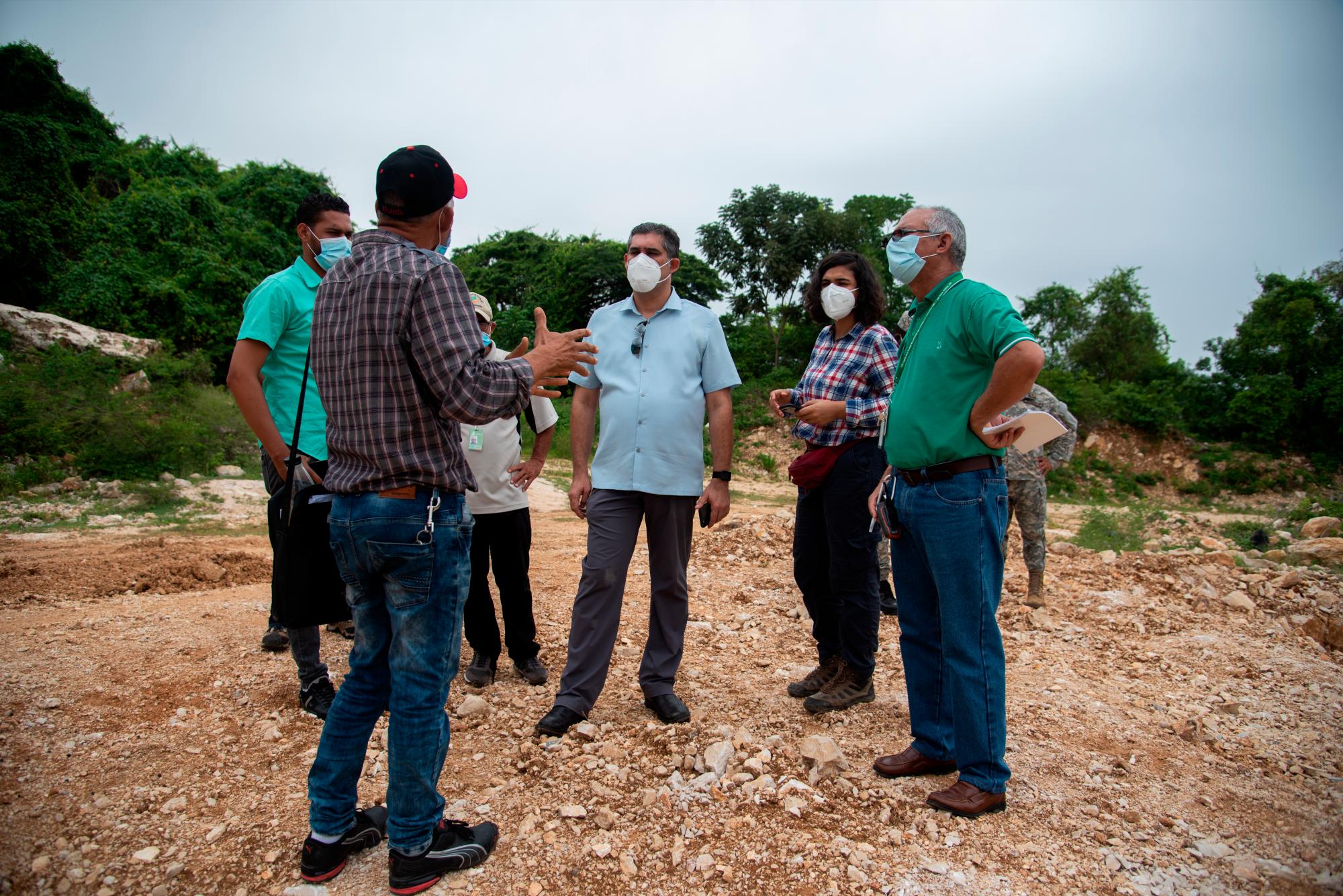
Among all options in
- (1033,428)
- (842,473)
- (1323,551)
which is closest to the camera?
(1033,428)

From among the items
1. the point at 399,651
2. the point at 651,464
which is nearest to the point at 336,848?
the point at 399,651

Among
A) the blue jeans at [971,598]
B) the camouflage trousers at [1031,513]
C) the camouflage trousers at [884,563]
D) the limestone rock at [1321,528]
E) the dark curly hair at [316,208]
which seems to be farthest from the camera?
the limestone rock at [1321,528]

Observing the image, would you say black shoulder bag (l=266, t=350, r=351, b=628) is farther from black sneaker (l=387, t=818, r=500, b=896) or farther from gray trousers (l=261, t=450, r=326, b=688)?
black sneaker (l=387, t=818, r=500, b=896)

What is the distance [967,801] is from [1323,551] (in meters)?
7.45

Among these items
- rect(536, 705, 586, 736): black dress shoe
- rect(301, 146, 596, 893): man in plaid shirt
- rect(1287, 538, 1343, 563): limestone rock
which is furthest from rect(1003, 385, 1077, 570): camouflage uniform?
rect(301, 146, 596, 893): man in plaid shirt

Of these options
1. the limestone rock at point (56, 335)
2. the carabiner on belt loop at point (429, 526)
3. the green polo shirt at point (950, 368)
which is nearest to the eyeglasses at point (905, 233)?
the green polo shirt at point (950, 368)

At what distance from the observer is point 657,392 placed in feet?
11.2

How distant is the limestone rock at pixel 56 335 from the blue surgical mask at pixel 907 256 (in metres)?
13.9

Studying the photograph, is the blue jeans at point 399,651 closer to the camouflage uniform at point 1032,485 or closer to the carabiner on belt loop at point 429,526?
the carabiner on belt loop at point 429,526

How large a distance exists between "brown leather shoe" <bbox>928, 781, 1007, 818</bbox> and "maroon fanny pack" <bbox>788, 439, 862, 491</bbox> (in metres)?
1.44

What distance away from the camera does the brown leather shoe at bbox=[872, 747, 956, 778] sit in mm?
2967

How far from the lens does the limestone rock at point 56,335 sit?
41.2 ft

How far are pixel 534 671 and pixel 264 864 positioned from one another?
1632mm

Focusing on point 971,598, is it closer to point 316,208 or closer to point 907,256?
point 907,256
